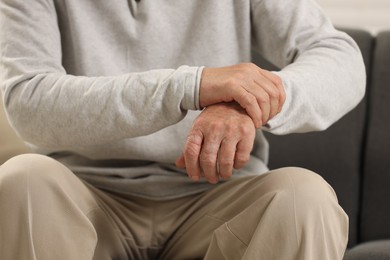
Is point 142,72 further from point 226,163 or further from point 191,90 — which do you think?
point 226,163

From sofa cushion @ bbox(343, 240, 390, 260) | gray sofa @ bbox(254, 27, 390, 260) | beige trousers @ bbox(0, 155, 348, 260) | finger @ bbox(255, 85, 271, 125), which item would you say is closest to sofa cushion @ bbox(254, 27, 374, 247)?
gray sofa @ bbox(254, 27, 390, 260)

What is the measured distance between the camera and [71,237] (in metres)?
1.17

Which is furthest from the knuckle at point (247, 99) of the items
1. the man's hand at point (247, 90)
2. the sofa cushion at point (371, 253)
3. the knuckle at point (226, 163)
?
the sofa cushion at point (371, 253)

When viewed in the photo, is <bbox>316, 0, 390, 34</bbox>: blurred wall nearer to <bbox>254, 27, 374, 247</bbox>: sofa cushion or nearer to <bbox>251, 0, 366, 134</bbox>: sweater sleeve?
<bbox>254, 27, 374, 247</bbox>: sofa cushion

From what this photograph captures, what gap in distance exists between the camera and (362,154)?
1.84m

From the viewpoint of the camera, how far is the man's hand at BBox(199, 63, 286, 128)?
3.87ft

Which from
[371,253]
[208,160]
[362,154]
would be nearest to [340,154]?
[362,154]

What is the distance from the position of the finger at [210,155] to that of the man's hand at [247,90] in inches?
3.4

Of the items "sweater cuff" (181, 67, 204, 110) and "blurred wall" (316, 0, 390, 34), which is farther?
"blurred wall" (316, 0, 390, 34)

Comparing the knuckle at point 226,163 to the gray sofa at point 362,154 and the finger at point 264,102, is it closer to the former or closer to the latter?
the finger at point 264,102

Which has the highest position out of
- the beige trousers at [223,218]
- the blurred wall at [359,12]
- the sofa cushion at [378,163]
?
the beige trousers at [223,218]

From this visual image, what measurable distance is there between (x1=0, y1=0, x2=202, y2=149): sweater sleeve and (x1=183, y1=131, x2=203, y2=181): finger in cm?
8

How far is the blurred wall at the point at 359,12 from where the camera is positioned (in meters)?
2.17

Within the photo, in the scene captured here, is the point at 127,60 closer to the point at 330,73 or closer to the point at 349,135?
the point at 330,73
